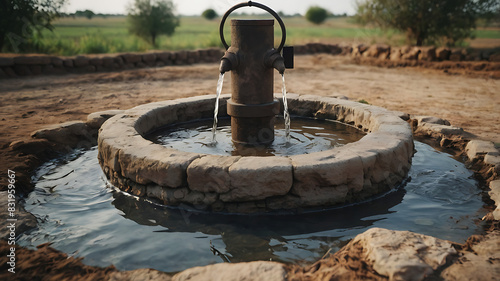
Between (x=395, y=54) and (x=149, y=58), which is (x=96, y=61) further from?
(x=395, y=54)

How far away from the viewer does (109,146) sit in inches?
153

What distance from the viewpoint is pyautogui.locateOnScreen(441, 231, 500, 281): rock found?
2.25 meters

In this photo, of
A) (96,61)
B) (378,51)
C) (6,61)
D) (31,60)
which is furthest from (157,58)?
(378,51)

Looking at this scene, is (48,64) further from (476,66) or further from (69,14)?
(476,66)

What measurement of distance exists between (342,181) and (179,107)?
303 centimetres

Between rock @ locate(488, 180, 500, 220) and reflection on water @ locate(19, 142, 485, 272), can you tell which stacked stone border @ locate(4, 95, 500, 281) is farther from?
rock @ locate(488, 180, 500, 220)

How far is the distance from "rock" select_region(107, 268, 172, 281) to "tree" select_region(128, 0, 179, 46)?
17.0 metres

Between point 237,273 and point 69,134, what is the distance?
13.0 feet

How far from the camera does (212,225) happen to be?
3225mm

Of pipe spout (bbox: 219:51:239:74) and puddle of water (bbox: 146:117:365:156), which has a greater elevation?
pipe spout (bbox: 219:51:239:74)

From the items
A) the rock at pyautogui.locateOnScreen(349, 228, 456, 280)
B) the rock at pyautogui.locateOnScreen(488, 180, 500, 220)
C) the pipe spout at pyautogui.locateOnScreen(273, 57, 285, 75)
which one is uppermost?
the pipe spout at pyautogui.locateOnScreen(273, 57, 285, 75)

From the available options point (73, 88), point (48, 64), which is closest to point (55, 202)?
point (73, 88)

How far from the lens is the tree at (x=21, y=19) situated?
11.7m

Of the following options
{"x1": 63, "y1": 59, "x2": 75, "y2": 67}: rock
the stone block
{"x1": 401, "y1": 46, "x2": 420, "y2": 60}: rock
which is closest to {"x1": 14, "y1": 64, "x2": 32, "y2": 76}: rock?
{"x1": 63, "y1": 59, "x2": 75, "y2": 67}: rock
